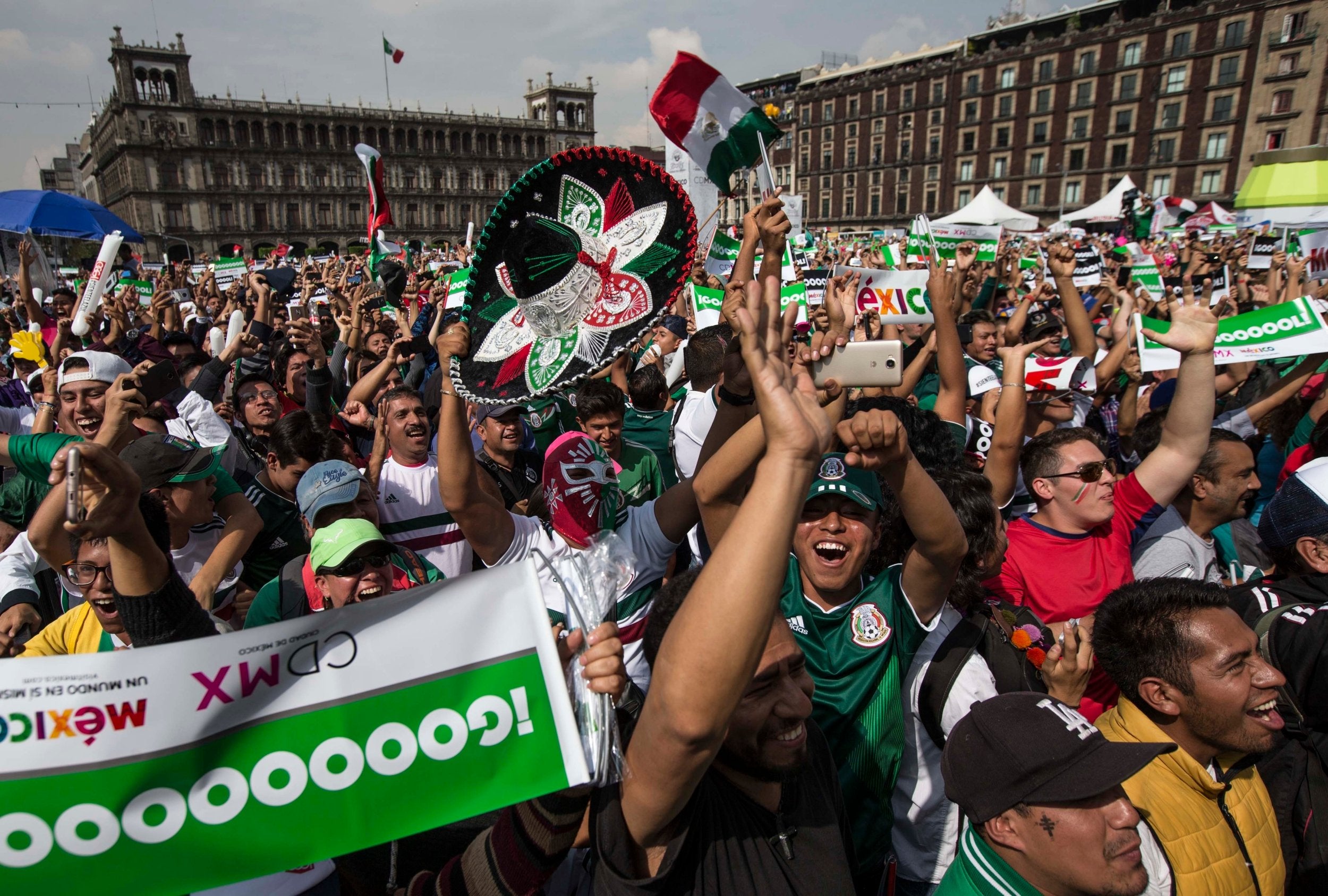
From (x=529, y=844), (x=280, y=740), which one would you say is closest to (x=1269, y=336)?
(x=529, y=844)

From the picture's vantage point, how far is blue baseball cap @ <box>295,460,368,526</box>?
9.14ft

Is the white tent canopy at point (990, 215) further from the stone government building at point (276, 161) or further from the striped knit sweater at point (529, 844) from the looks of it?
the stone government building at point (276, 161)

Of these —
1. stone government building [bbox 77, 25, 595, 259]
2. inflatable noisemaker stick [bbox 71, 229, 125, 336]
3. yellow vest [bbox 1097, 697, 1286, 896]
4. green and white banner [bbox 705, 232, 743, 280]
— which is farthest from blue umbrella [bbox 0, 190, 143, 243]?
stone government building [bbox 77, 25, 595, 259]

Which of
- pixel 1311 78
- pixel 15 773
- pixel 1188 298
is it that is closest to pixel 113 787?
pixel 15 773

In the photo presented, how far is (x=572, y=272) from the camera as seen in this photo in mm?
2344

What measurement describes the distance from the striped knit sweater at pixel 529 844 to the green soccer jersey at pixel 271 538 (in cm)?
231

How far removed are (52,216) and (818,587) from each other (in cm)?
1135

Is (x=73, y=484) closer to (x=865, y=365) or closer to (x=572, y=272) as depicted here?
(x=572, y=272)

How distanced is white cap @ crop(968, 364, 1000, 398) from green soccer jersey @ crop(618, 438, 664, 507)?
188cm

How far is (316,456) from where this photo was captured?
3605mm

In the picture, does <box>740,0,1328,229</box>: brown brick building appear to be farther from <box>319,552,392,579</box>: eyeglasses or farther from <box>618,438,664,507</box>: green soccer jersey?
<box>319,552,392,579</box>: eyeglasses

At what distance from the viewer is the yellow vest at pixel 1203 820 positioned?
1.70 m

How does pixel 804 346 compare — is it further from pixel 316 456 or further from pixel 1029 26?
pixel 1029 26

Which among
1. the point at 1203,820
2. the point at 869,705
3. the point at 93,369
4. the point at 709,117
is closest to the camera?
the point at 1203,820
